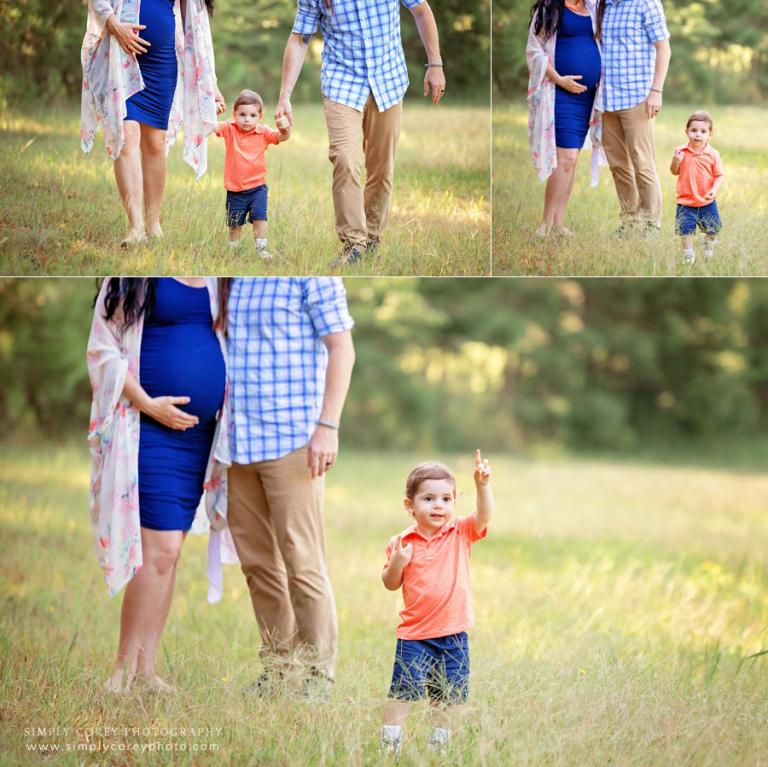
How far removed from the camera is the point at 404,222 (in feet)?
14.9

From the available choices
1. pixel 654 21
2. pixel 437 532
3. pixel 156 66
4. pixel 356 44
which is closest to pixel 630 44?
pixel 654 21

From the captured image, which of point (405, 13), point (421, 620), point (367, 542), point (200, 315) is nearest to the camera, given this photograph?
point (421, 620)

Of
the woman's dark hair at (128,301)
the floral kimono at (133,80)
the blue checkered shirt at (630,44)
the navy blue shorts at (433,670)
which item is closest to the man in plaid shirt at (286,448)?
the woman's dark hair at (128,301)

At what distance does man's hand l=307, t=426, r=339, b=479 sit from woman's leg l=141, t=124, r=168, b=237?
1120 mm

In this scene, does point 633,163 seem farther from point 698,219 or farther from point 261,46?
point 261,46

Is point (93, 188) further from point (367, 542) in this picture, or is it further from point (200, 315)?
point (367, 542)

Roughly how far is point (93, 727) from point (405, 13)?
2.71 m

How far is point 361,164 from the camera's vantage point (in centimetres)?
446

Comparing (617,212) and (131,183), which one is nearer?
(131,183)

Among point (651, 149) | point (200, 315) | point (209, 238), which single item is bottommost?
point (200, 315)

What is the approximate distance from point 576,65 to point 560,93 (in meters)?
0.12

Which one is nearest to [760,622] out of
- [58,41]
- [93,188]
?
[93,188]

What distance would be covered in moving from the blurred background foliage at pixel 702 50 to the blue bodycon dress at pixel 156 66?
1193 mm

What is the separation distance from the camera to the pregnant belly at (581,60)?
450 cm
